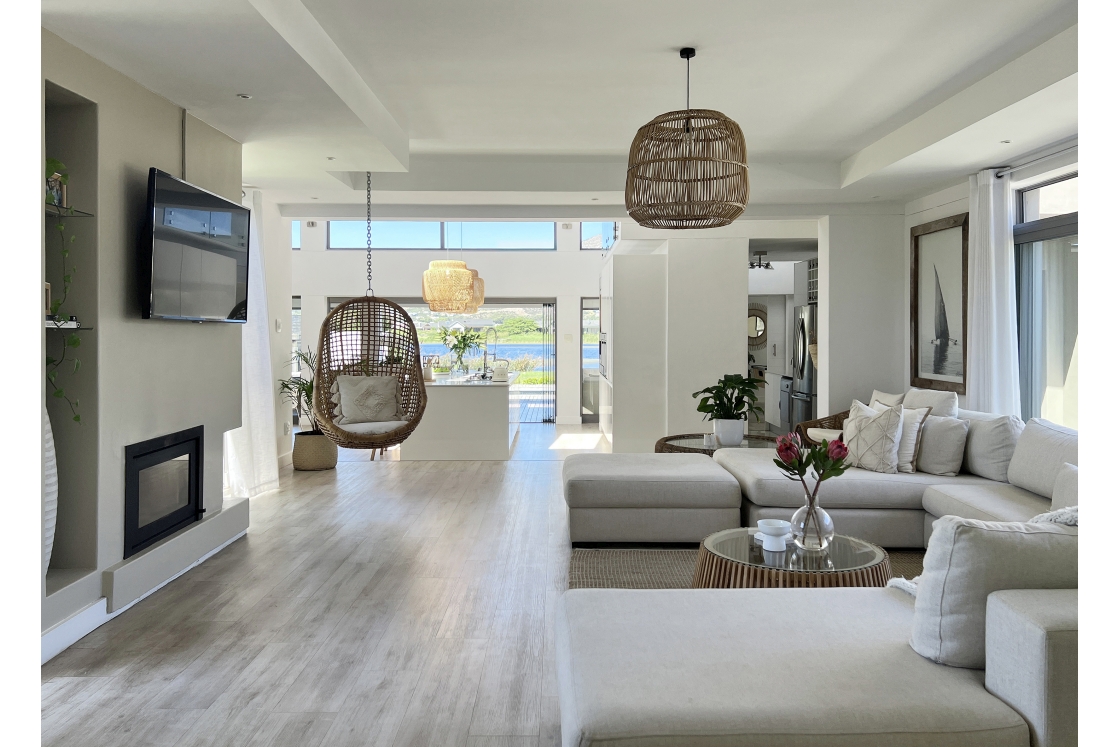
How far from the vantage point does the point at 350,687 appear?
105 inches

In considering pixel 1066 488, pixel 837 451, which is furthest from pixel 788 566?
pixel 1066 488

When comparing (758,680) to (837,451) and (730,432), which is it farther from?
(730,432)

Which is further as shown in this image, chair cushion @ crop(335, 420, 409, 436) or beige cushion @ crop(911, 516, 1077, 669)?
chair cushion @ crop(335, 420, 409, 436)

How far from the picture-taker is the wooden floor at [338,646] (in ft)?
7.88

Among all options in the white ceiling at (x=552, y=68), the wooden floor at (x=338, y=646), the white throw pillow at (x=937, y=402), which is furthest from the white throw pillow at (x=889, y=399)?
the wooden floor at (x=338, y=646)

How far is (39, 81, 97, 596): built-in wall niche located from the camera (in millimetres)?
3297

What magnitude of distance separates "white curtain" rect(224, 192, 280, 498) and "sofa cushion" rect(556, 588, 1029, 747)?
14.0ft

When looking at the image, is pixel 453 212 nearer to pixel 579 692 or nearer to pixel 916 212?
pixel 916 212

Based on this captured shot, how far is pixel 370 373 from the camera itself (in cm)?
664

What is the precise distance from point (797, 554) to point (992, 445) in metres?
2.15

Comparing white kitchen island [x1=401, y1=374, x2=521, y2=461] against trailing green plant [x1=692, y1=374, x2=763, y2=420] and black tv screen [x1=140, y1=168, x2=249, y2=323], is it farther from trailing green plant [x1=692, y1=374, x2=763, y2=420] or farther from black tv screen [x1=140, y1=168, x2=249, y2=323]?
black tv screen [x1=140, y1=168, x2=249, y2=323]

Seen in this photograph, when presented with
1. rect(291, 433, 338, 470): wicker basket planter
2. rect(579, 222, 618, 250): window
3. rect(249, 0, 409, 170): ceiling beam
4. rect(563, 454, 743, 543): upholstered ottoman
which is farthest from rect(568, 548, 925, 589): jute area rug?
rect(579, 222, 618, 250): window

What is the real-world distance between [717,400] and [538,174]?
7.40 feet

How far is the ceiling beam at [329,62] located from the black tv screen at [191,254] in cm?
90
